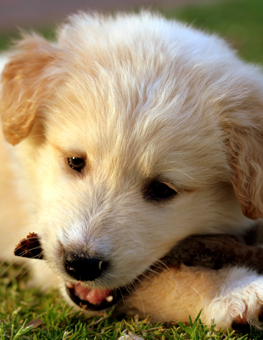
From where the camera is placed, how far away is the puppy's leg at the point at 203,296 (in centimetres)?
259

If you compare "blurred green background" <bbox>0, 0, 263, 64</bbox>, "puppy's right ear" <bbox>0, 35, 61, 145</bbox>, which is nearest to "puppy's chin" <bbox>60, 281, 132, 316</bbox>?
"puppy's right ear" <bbox>0, 35, 61, 145</bbox>

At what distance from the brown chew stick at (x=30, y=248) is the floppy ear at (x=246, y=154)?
1.40m

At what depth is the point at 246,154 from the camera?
2.87 m

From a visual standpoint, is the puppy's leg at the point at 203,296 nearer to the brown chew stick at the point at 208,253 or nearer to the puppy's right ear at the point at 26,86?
the brown chew stick at the point at 208,253

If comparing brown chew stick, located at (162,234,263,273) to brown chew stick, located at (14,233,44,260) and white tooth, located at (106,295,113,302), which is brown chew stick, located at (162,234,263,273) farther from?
brown chew stick, located at (14,233,44,260)

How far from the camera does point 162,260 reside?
118 inches

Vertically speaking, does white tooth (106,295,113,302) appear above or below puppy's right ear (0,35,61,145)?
below

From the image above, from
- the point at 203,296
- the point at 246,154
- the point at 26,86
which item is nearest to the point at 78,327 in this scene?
the point at 203,296

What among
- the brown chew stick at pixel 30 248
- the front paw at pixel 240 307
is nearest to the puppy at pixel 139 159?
the front paw at pixel 240 307

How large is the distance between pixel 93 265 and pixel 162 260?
660mm

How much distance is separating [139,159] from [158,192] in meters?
0.29

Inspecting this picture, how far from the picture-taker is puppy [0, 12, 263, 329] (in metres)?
2.66

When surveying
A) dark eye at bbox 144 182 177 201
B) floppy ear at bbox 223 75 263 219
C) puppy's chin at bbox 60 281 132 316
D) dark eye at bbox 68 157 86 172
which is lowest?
puppy's chin at bbox 60 281 132 316

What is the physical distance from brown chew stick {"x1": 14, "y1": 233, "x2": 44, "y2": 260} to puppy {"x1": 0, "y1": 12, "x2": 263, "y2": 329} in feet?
0.43
